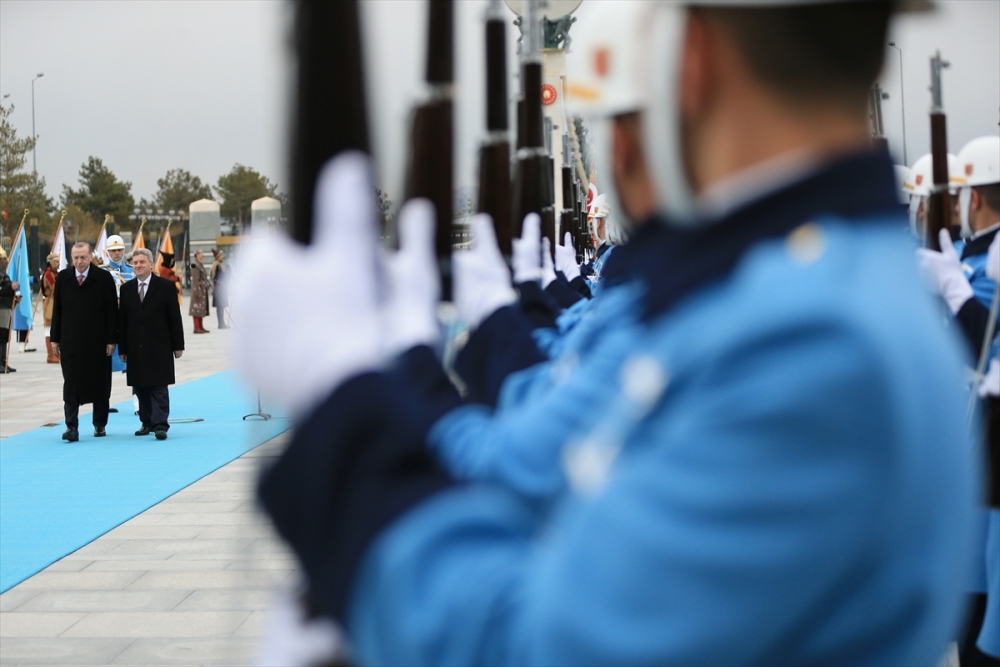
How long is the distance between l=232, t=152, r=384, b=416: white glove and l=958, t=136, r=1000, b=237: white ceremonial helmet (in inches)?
177

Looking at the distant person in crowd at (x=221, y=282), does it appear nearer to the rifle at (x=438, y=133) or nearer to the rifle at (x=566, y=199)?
the rifle at (x=438, y=133)

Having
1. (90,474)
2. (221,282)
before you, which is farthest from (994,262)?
(90,474)

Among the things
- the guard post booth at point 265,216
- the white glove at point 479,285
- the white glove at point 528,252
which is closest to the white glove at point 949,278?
the white glove at point 528,252

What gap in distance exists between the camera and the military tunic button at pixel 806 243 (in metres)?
0.79

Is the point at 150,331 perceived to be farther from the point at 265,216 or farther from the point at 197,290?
the point at 197,290

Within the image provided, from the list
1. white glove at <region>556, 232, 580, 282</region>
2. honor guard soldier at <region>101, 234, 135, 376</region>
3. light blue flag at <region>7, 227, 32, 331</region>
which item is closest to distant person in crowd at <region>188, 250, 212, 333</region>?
light blue flag at <region>7, 227, 32, 331</region>

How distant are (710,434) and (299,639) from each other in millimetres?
427

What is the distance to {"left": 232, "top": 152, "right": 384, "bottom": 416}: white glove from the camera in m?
0.89

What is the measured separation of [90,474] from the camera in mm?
9125

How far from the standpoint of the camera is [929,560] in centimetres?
77

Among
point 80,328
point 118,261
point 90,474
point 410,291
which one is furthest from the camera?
point 118,261

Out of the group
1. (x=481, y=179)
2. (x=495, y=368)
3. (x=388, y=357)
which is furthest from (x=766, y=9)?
(x=481, y=179)

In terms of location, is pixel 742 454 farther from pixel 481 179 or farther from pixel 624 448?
pixel 481 179

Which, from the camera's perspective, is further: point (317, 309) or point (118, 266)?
point (118, 266)
